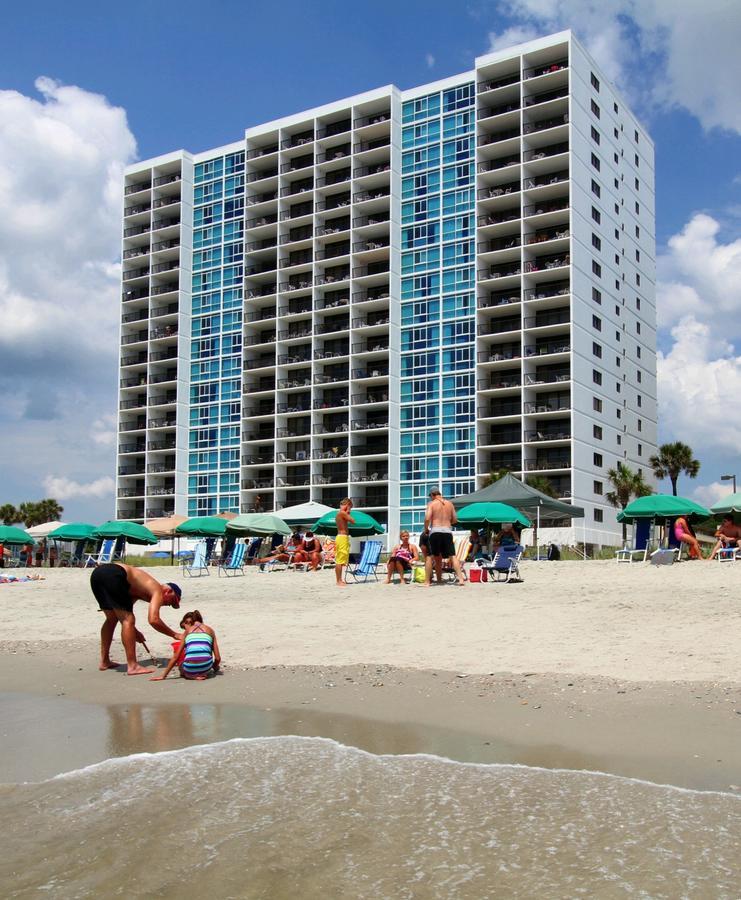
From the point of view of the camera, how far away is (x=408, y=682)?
9.16m

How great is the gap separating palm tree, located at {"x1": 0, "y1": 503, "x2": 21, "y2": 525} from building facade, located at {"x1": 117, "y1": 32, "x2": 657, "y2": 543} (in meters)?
14.5

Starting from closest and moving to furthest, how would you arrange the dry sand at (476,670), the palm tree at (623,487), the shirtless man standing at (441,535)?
1. the dry sand at (476,670)
2. the shirtless man standing at (441,535)
3. the palm tree at (623,487)

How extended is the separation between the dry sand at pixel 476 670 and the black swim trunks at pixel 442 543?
87 cm

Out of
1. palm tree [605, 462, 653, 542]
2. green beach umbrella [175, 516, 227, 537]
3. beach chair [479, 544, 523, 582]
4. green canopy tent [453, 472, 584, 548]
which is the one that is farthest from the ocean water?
palm tree [605, 462, 653, 542]

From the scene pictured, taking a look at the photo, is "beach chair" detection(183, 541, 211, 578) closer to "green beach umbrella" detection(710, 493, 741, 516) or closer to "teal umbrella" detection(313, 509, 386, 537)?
→ "teal umbrella" detection(313, 509, 386, 537)

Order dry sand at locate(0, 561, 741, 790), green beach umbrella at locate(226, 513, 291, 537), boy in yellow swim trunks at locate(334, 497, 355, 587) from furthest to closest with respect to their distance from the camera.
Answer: green beach umbrella at locate(226, 513, 291, 537), boy in yellow swim trunks at locate(334, 497, 355, 587), dry sand at locate(0, 561, 741, 790)

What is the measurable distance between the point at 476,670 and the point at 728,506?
56.9 feet

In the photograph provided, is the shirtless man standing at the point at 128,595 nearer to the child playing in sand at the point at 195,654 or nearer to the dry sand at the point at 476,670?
the child playing in sand at the point at 195,654

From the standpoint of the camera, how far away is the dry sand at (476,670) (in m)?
6.86

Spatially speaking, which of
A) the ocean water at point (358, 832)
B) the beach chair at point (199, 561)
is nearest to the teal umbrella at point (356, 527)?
the beach chair at point (199, 561)

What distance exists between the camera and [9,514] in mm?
83938

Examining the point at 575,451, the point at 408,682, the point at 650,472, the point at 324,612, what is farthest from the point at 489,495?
the point at 650,472

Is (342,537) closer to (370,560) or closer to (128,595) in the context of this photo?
(370,560)

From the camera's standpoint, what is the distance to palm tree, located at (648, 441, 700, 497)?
214 ft
